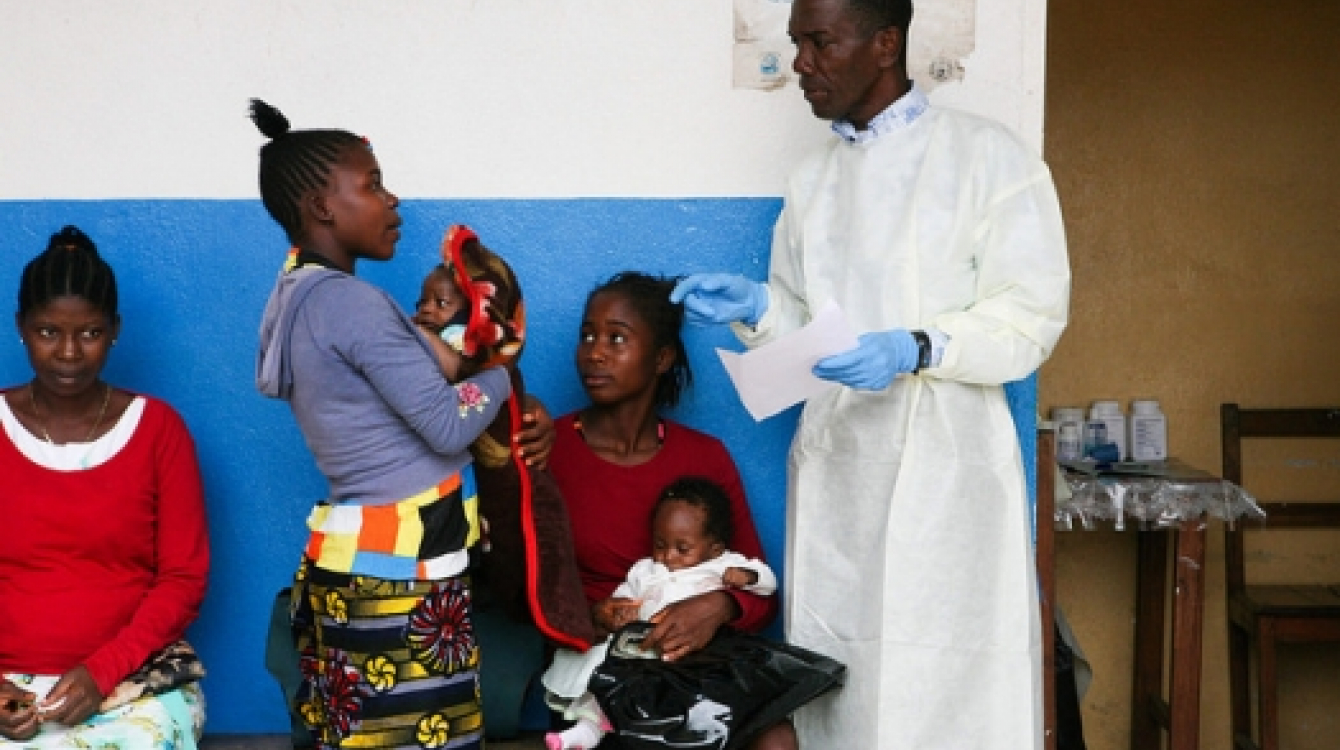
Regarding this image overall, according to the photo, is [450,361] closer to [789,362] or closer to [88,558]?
[789,362]

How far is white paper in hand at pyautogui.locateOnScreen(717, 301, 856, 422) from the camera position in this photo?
262 centimetres

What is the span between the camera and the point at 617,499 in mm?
3180

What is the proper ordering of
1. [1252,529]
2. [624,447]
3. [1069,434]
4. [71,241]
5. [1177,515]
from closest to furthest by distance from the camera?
[71,241], [624,447], [1177,515], [1069,434], [1252,529]

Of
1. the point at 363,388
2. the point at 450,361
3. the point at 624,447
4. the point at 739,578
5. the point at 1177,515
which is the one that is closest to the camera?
the point at 363,388

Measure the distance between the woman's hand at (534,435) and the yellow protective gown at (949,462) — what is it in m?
0.59

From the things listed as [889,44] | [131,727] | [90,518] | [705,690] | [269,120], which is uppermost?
[889,44]

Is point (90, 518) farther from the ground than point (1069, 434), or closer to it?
closer to it

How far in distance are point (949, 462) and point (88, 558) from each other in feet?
5.55

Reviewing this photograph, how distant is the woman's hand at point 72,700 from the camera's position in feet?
9.31

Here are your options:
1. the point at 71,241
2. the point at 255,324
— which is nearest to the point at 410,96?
the point at 255,324

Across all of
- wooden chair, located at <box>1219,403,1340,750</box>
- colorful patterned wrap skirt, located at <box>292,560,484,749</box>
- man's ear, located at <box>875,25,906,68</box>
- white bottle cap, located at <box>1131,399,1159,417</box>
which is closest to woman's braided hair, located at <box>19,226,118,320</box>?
colorful patterned wrap skirt, located at <box>292,560,484,749</box>

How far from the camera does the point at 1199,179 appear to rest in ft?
15.7

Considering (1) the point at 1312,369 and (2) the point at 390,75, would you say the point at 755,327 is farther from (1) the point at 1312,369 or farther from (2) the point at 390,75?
(1) the point at 1312,369

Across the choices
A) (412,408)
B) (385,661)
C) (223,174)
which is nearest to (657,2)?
(223,174)
